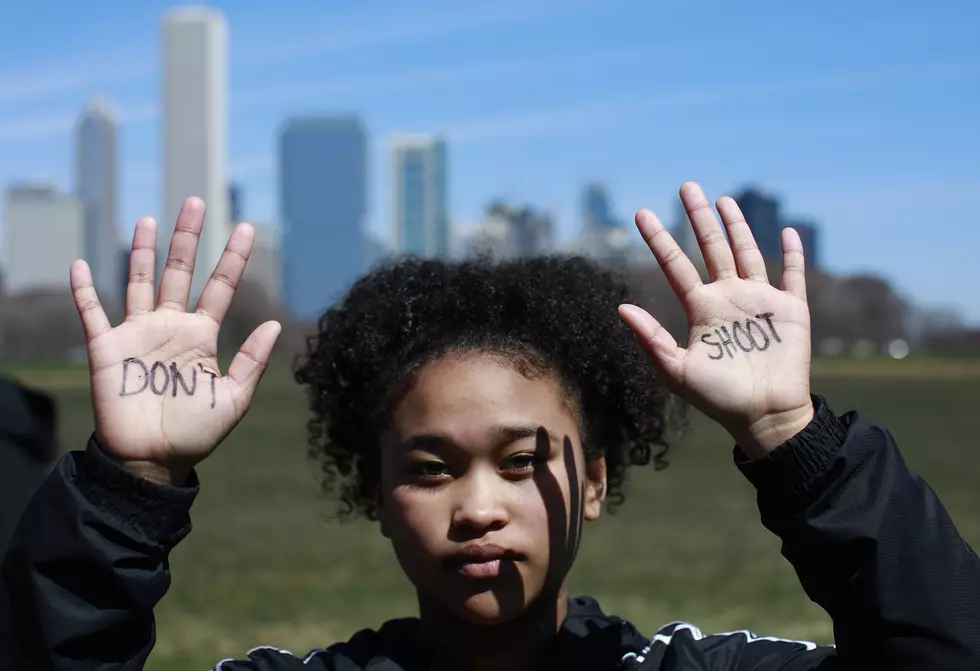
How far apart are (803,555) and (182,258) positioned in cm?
117

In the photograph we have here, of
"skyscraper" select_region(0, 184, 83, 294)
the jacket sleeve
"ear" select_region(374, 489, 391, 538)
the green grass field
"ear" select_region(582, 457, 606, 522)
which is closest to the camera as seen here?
the jacket sleeve

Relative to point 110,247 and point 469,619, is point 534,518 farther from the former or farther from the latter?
point 110,247

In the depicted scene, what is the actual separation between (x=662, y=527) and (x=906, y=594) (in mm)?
10862

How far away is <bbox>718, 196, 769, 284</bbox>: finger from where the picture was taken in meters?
2.09

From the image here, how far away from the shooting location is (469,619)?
7.06ft

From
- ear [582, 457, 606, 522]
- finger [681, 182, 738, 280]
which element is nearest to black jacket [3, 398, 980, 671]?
finger [681, 182, 738, 280]

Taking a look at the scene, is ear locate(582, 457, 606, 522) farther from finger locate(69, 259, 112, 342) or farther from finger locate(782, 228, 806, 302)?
finger locate(69, 259, 112, 342)

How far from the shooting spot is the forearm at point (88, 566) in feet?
6.06

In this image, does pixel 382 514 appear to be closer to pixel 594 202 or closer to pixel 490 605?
pixel 490 605

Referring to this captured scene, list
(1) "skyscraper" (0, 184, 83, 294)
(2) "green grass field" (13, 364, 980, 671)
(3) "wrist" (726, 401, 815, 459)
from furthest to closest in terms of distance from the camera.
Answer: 1. (1) "skyscraper" (0, 184, 83, 294)
2. (2) "green grass field" (13, 364, 980, 671)
3. (3) "wrist" (726, 401, 815, 459)

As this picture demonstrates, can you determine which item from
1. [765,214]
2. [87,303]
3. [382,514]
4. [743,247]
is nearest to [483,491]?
[382,514]

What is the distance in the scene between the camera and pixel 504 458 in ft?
7.20

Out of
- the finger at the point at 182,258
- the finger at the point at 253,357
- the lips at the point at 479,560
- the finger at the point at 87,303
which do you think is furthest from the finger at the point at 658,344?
the finger at the point at 87,303

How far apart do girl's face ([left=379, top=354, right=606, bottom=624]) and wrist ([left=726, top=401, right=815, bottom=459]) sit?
435 mm
